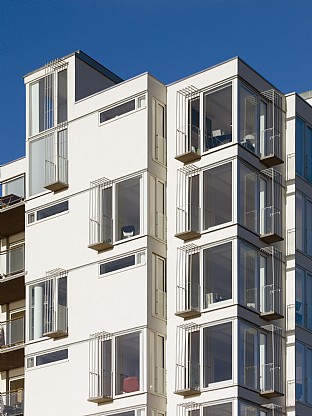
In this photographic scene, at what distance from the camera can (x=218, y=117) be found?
130 feet

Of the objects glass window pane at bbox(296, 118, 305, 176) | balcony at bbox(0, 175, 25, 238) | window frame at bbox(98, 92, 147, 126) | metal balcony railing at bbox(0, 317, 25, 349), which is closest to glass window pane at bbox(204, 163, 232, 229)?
glass window pane at bbox(296, 118, 305, 176)

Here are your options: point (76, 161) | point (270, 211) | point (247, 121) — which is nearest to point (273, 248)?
point (270, 211)

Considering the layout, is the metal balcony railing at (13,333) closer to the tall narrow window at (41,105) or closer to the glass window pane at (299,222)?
the tall narrow window at (41,105)

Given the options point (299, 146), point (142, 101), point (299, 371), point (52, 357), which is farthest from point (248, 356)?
point (142, 101)

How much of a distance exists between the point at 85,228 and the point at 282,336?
A: 750cm

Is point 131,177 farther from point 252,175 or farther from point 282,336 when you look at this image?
point 282,336

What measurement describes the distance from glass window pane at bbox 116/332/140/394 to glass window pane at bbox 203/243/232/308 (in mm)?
2588

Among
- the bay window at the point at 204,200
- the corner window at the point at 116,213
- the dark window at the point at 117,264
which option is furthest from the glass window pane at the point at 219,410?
the corner window at the point at 116,213

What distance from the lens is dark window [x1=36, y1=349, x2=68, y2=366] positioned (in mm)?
40638

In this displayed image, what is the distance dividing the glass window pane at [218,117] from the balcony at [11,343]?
35.5ft

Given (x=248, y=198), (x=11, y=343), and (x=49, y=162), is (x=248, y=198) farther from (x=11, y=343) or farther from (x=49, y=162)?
(x=11, y=343)

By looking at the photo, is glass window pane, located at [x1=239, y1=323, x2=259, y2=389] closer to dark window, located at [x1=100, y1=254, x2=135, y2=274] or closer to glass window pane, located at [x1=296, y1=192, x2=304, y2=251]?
glass window pane, located at [x1=296, y1=192, x2=304, y2=251]

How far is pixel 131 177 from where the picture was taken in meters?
40.0

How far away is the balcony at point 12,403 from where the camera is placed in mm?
43388
